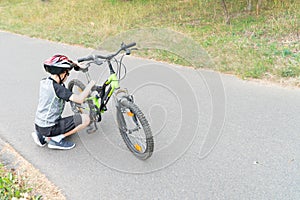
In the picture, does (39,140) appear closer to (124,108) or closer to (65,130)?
(65,130)

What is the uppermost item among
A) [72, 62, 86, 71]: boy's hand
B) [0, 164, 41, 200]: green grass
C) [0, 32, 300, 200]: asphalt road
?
[72, 62, 86, 71]: boy's hand

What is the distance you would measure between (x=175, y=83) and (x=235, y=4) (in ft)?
19.8

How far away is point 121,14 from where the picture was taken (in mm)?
10164

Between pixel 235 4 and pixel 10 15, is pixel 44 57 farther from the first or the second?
pixel 10 15

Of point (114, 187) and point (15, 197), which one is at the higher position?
point (15, 197)

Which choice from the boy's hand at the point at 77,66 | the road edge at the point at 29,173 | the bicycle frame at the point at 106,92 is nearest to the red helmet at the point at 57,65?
the boy's hand at the point at 77,66

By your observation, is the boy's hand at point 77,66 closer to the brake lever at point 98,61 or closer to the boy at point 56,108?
the boy at point 56,108

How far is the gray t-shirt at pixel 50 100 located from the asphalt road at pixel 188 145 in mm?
407

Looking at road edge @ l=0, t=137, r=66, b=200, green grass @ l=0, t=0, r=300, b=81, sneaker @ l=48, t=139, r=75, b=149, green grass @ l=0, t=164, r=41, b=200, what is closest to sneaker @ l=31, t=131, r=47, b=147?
sneaker @ l=48, t=139, r=75, b=149

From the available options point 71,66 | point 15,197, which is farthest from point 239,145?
point 15,197

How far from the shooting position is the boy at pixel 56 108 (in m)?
3.12

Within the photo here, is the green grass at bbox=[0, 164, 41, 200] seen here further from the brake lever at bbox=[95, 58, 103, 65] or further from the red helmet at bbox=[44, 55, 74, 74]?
the brake lever at bbox=[95, 58, 103, 65]

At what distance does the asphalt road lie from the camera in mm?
2797

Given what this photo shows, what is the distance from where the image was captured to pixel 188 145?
340cm
